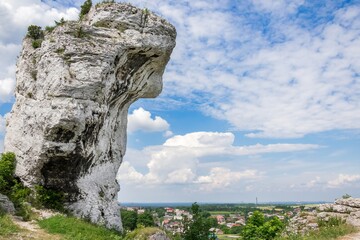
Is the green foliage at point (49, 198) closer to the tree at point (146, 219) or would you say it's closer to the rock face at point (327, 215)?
the rock face at point (327, 215)

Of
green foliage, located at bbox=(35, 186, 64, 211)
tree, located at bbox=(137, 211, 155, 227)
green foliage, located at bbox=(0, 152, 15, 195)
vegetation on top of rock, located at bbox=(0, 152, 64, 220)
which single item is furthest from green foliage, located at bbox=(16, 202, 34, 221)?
tree, located at bbox=(137, 211, 155, 227)

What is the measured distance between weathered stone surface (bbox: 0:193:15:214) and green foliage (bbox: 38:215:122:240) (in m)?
1.64

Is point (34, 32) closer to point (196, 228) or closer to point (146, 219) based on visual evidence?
point (196, 228)

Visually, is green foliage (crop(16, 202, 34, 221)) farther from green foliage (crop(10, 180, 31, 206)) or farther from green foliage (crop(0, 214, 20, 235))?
green foliage (crop(0, 214, 20, 235))

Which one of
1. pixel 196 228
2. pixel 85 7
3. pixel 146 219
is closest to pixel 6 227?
pixel 85 7

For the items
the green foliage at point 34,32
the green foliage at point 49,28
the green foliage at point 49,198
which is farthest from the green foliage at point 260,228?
the green foliage at point 34,32

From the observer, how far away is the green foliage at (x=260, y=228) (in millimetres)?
28869

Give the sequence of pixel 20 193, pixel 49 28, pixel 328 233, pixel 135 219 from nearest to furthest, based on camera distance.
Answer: pixel 328 233 < pixel 20 193 < pixel 49 28 < pixel 135 219

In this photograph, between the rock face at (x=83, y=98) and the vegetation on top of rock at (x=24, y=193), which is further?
the rock face at (x=83, y=98)

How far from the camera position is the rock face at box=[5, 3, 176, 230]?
1912 cm

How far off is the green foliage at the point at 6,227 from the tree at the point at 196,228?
23536mm

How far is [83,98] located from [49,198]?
587 cm

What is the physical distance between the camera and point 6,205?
54.8ft

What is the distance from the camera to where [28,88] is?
21.5 m
